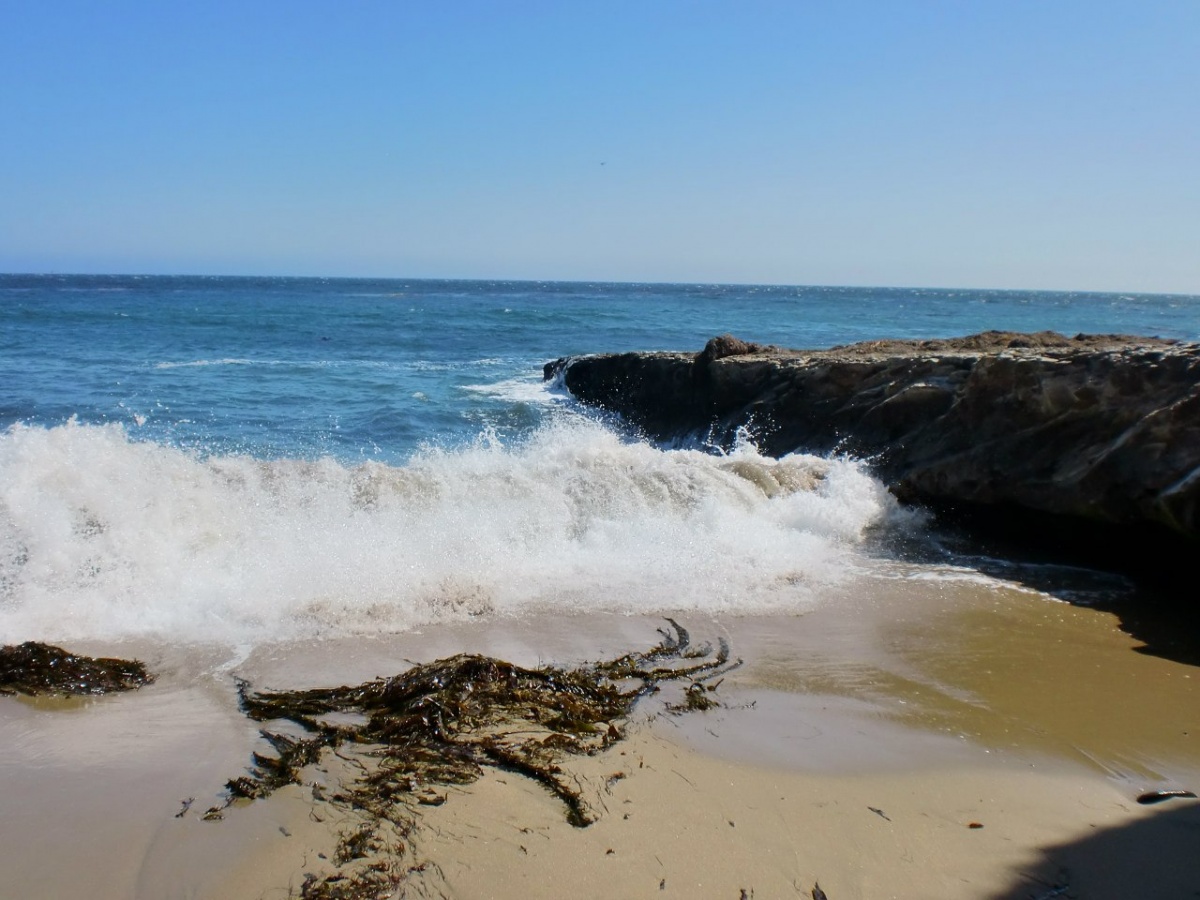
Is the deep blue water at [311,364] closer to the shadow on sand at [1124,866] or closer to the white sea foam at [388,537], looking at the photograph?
the white sea foam at [388,537]

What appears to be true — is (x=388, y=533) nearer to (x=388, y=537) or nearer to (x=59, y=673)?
(x=388, y=537)

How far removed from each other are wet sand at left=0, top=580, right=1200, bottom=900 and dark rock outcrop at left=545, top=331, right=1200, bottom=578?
1789 millimetres

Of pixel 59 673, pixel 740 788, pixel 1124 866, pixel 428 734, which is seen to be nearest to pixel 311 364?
pixel 59 673

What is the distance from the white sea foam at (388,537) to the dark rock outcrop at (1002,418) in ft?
2.22

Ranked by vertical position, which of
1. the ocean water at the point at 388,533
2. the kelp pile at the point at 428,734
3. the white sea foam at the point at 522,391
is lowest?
the kelp pile at the point at 428,734

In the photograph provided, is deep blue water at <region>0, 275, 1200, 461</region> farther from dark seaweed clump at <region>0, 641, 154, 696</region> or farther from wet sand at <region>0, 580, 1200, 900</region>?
wet sand at <region>0, 580, 1200, 900</region>

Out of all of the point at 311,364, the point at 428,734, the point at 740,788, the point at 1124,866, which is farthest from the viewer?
the point at 311,364

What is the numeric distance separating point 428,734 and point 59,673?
2027mm

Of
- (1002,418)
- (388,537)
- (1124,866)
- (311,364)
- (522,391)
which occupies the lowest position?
(1124,866)

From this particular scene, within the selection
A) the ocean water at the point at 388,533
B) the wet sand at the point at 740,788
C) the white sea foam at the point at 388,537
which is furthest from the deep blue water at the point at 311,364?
the wet sand at the point at 740,788

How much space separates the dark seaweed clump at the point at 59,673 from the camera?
4.13 m

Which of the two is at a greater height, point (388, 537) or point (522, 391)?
point (522, 391)

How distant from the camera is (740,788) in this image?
134 inches

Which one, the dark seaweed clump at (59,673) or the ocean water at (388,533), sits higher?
the ocean water at (388,533)
